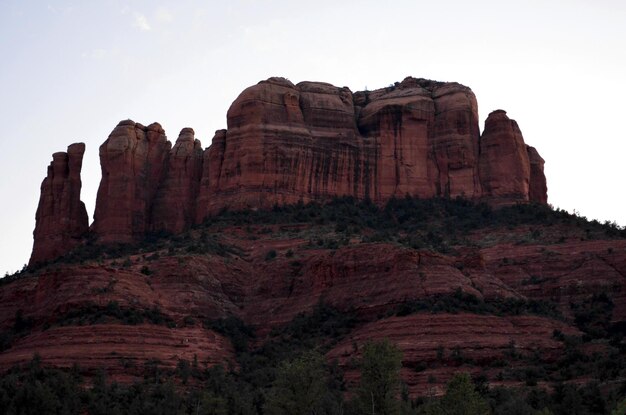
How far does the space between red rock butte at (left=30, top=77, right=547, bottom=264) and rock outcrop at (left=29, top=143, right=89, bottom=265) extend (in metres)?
0.11

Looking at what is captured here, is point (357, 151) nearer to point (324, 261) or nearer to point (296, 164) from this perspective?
point (296, 164)

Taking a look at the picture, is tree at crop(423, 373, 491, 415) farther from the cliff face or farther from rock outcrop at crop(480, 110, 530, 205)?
rock outcrop at crop(480, 110, 530, 205)

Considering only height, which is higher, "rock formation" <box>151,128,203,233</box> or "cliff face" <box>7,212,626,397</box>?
"rock formation" <box>151,128,203,233</box>

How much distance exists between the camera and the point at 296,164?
106m

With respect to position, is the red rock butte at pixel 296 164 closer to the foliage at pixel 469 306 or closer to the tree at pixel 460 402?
the foliage at pixel 469 306

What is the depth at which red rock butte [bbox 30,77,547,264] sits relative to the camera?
106000 mm

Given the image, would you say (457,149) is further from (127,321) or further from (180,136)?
(127,321)

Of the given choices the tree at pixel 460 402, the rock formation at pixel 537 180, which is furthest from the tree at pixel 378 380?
the rock formation at pixel 537 180

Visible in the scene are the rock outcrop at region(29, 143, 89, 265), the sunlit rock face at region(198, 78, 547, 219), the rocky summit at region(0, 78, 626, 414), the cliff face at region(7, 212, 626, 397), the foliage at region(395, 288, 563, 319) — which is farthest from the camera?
the rock outcrop at region(29, 143, 89, 265)

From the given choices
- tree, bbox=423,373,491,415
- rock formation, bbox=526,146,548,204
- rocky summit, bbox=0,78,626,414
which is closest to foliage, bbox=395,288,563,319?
rocky summit, bbox=0,78,626,414

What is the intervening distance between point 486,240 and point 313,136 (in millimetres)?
18499

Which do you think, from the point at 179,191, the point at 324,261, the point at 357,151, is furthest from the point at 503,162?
the point at 179,191

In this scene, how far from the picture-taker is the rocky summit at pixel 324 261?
245ft

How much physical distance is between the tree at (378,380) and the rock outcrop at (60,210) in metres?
49.3
